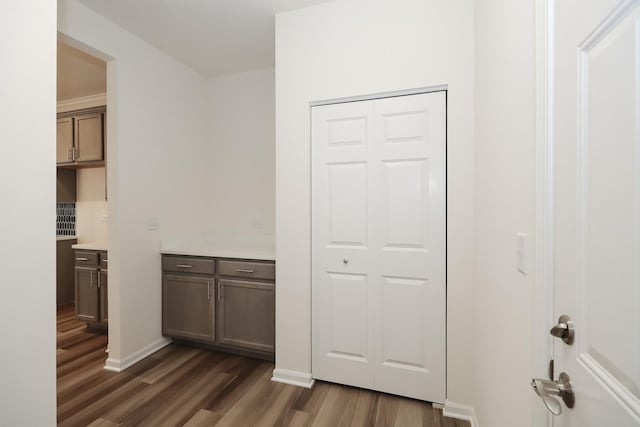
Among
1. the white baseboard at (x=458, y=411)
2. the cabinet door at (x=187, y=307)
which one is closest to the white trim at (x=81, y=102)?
the cabinet door at (x=187, y=307)

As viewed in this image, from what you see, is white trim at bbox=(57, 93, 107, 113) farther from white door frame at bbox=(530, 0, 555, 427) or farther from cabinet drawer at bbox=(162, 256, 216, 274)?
white door frame at bbox=(530, 0, 555, 427)

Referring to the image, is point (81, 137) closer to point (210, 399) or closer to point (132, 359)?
point (132, 359)

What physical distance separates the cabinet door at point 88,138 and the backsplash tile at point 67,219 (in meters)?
1.16

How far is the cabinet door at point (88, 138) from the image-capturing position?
11.7ft

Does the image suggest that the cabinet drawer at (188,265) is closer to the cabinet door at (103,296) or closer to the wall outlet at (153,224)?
the wall outlet at (153,224)

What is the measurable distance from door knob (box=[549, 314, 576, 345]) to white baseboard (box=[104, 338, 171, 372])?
2.95m

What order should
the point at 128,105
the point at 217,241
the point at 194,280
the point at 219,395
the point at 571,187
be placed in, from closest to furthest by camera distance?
1. the point at 571,187
2. the point at 219,395
3. the point at 128,105
4. the point at 194,280
5. the point at 217,241

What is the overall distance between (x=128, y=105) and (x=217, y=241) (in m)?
1.61


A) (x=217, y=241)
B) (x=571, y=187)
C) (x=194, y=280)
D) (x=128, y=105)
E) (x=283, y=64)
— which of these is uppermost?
(x=283, y=64)

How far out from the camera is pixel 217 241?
3500 mm

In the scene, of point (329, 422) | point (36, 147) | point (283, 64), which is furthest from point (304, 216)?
point (36, 147)

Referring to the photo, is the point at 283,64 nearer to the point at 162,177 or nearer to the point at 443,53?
the point at 443,53

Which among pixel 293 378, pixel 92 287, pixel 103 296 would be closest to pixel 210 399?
pixel 293 378

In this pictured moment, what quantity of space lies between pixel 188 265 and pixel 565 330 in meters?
2.77
